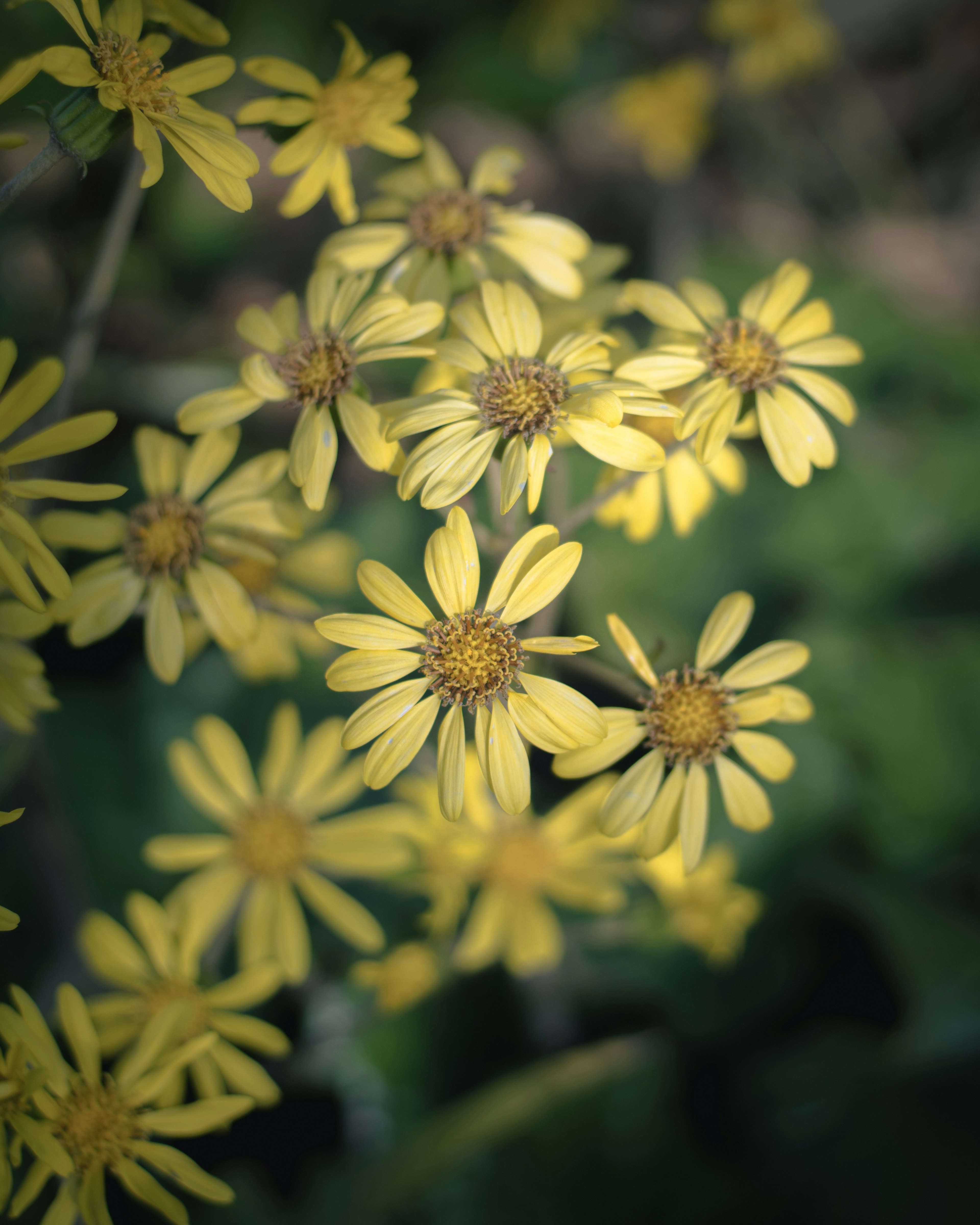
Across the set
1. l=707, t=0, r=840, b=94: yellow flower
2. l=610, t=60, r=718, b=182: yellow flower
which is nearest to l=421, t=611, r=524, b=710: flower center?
l=610, t=60, r=718, b=182: yellow flower

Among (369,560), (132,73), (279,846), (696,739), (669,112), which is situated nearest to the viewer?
(132,73)

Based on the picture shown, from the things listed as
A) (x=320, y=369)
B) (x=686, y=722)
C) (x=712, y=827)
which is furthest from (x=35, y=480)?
(x=712, y=827)

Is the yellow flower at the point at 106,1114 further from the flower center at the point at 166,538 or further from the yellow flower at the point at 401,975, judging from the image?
the flower center at the point at 166,538

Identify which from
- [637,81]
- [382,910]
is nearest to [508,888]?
[382,910]

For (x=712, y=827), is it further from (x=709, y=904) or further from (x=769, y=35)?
(x=769, y=35)

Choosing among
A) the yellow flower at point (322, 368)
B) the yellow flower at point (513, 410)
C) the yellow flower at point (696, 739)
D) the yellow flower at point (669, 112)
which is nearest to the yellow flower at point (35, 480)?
the yellow flower at point (322, 368)

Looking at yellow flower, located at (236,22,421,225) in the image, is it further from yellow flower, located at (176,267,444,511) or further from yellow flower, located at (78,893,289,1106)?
yellow flower, located at (78,893,289,1106)

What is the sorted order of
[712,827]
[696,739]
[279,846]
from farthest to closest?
1. [712,827]
2. [279,846]
3. [696,739]
